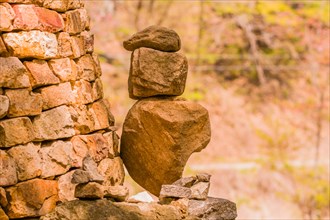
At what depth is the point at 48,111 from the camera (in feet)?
Result: 17.6

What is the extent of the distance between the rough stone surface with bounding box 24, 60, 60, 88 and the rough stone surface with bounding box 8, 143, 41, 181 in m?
0.46

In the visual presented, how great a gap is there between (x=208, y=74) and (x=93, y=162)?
50.3ft

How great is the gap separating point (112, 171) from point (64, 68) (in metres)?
0.92

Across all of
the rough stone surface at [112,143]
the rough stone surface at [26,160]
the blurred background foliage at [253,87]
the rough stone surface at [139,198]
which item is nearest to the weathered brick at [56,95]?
the rough stone surface at [26,160]

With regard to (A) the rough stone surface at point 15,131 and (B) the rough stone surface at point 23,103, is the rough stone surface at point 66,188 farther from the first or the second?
(B) the rough stone surface at point 23,103

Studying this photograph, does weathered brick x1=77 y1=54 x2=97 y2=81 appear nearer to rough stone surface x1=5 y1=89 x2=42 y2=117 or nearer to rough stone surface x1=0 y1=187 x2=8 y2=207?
rough stone surface x1=5 y1=89 x2=42 y2=117

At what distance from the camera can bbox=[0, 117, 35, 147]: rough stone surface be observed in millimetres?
4938

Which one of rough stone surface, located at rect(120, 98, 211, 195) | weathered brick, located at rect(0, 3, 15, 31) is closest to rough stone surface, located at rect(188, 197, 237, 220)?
rough stone surface, located at rect(120, 98, 211, 195)

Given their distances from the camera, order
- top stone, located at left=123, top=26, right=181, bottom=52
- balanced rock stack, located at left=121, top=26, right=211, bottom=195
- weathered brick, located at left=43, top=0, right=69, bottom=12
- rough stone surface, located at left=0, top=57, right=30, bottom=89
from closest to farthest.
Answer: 1. rough stone surface, located at left=0, top=57, right=30, bottom=89
2. weathered brick, located at left=43, top=0, right=69, bottom=12
3. balanced rock stack, located at left=121, top=26, right=211, bottom=195
4. top stone, located at left=123, top=26, right=181, bottom=52

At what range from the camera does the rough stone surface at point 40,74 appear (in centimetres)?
525

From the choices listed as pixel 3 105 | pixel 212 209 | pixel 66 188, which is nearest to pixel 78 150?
pixel 66 188

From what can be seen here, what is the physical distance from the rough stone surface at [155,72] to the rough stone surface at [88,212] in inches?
45.9

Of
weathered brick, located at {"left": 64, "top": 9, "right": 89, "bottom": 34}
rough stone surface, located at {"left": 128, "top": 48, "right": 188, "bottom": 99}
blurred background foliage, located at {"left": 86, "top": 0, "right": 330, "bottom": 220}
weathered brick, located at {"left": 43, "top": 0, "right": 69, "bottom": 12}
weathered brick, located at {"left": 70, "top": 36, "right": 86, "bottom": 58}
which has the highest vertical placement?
weathered brick, located at {"left": 43, "top": 0, "right": 69, "bottom": 12}

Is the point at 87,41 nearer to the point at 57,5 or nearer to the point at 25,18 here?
the point at 57,5
